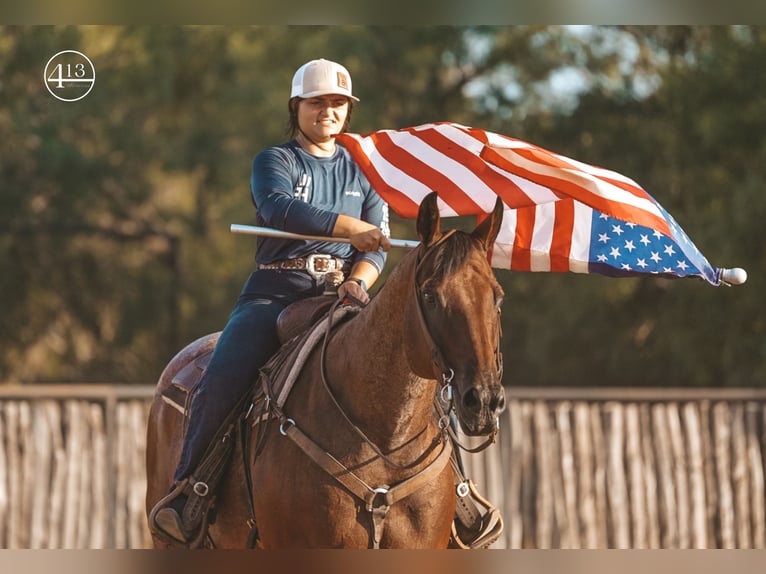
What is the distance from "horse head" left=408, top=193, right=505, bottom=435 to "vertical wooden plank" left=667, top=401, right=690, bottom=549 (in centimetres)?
783

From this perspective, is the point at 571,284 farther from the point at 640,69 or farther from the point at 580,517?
the point at 580,517

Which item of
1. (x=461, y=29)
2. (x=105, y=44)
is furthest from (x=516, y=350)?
(x=105, y=44)

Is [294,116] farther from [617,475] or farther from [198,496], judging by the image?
[617,475]

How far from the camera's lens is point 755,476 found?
12500mm

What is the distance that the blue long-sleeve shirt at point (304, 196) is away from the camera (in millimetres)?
5969

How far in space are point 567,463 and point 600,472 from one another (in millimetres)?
340

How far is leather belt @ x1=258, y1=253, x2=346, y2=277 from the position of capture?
6324 millimetres

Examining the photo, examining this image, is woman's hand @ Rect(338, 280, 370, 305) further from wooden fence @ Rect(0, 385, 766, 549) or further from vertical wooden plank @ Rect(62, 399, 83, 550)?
vertical wooden plank @ Rect(62, 399, 83, 550)

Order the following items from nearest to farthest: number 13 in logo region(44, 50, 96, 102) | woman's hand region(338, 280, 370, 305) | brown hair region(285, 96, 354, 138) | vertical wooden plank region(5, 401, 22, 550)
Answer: woman's hand region(338, 280, 370, 305), brown hair region(285, 96, 354, 138), vertical wooden plank region(5, 401, 22, 550), number 13 in logo region(44, 50, 96, 102)

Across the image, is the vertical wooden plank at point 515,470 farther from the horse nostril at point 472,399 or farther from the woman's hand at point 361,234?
the horse nostril at point 472,399

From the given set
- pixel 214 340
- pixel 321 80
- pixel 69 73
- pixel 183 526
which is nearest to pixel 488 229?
pixel 321 80

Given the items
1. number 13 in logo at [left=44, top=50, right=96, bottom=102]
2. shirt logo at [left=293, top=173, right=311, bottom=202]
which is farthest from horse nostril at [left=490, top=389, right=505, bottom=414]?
number 13 in logo at [left=44, top=50, right=96, bottom=102]

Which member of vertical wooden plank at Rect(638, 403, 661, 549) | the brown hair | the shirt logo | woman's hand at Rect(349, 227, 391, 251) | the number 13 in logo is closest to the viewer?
woman's hand at Rect(349, 227, 391, 251)

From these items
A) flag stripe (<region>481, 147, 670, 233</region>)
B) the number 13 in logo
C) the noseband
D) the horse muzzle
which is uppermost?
the number 13 in logo
